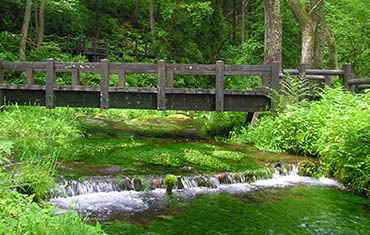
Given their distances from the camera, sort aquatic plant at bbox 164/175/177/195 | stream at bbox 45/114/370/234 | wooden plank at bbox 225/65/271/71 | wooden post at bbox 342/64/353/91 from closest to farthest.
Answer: stream at bbox 45/114/370/234
aquatic plant at bbox 164/175/177/195
wooden plank at bbox 225/65/271/71
wooden post at bbox 342/64/353/91

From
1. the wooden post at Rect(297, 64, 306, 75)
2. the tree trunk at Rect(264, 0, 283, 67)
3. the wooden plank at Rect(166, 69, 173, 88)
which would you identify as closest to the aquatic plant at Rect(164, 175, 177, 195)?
the wooden plank at Rect(166, 69, 173, 88)

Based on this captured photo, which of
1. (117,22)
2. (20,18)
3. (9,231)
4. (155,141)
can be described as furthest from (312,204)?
(117,22)

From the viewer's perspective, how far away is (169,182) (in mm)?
6938

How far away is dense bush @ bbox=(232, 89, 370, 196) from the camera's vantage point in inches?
277

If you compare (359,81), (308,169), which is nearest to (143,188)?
(308,169)

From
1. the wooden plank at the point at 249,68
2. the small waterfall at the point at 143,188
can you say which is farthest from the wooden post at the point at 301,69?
the small waterfall at the point at 143,188

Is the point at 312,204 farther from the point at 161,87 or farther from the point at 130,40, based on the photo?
the point at 130,40

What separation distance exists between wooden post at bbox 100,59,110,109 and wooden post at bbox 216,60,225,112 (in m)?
3.59

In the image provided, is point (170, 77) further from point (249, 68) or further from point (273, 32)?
point (273, 32)

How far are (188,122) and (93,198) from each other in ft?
37.3

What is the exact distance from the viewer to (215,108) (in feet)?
40.2

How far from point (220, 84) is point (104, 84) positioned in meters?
3.78

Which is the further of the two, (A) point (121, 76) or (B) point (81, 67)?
(B) point (81, 67)

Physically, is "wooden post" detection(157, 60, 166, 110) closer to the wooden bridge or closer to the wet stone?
the wooden bridge
